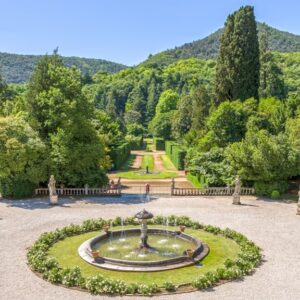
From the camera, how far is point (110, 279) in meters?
15.2

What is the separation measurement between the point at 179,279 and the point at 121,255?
3.77m

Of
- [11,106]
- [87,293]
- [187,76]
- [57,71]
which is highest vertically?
[187,76]

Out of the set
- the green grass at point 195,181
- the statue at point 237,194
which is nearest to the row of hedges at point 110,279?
the statue at point 237,194

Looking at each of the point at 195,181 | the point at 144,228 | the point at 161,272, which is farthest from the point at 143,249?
the point at 195,181

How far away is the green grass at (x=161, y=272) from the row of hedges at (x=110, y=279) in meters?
0.42

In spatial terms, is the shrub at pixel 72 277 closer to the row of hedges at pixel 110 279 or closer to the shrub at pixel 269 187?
the row of hedges at pixel 110 279

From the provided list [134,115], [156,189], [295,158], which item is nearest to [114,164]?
[156,189]

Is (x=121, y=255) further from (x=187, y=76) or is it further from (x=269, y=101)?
(x=187, y=76)

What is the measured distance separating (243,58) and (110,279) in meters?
31.7

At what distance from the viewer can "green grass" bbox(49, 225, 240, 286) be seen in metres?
16.0

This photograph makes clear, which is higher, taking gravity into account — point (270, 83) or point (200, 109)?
point (270, 83)

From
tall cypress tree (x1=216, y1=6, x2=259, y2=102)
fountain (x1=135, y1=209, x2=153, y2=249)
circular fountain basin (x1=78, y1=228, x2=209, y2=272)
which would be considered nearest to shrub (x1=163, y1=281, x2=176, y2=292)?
circular fountain basin (x1=78, y1=228, x2=209, y2=272)

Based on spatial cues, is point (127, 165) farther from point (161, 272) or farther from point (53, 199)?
point (161, 272)

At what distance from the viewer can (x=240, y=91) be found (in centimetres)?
4103
